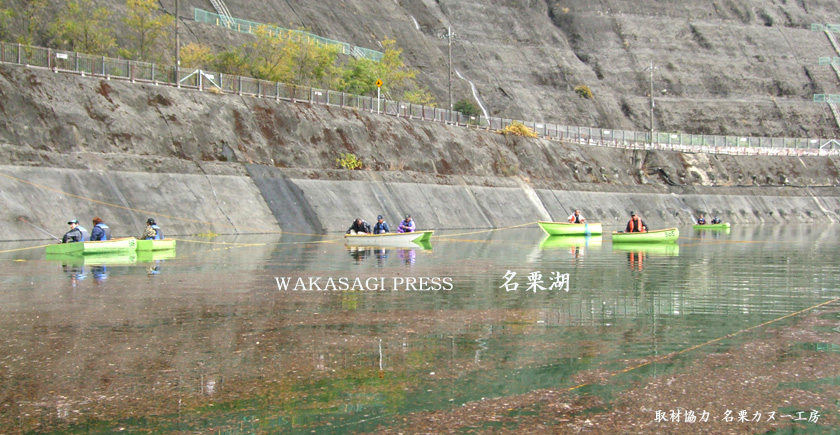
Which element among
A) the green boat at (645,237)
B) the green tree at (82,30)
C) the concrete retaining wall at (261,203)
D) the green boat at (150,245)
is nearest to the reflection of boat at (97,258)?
the green boat at (150,245)

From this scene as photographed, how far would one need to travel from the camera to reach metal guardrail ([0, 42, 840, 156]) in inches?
1785

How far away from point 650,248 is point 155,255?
782 inches

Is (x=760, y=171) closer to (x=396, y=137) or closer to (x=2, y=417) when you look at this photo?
(x=396, y=137)

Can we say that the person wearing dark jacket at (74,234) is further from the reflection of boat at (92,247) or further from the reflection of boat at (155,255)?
the reflection of boat at (155,255)

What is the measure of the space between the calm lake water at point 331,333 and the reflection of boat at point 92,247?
3.79m

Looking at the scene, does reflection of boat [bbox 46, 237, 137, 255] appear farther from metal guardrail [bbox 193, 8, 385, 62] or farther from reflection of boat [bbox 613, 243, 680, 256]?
metal guardrail [bbox 193, 8, 385, 62]

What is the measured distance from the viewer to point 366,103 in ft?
209

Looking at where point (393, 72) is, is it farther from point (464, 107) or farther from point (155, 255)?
point (155, 255)

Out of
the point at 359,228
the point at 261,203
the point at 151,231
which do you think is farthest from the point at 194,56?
the point at 151,231

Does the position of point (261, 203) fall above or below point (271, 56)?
below

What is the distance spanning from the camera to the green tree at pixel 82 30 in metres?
54.8

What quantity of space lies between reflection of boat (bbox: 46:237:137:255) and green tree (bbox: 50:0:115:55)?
105 feet

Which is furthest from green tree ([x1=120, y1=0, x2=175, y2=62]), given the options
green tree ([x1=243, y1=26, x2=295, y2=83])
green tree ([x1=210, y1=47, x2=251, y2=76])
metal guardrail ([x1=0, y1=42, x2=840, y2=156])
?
metal guardrail ([x1=0, y1=42, x2=840, y2=156])

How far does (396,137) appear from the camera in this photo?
62.6 m
